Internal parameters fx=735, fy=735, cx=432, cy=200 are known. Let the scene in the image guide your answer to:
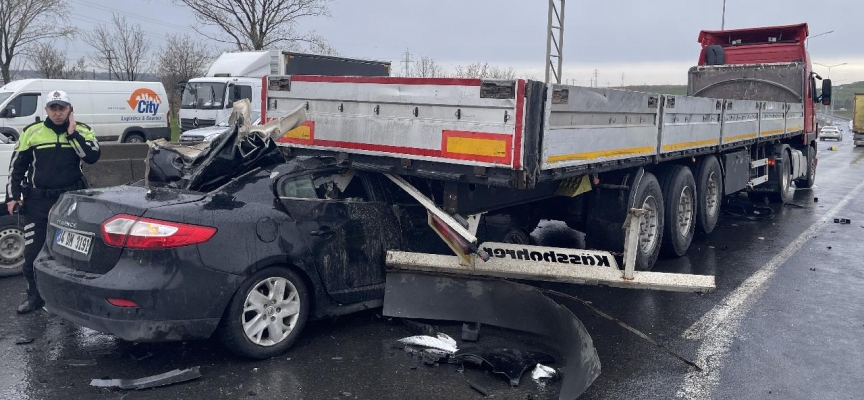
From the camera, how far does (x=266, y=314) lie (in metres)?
4.82

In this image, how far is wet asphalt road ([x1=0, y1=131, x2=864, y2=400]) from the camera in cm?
452

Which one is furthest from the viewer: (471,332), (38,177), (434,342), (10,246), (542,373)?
(10,246)

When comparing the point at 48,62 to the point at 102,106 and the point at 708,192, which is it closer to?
the point at 102,106

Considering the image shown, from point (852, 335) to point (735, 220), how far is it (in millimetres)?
6109

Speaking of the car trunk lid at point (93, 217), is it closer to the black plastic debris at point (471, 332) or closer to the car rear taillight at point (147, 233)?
the car rear taillight at point (147, 233)

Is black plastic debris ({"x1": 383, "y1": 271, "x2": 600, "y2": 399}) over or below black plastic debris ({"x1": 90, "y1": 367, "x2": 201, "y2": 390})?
over

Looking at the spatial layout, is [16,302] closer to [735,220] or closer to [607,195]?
[607,195]

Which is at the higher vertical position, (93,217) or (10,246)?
Answer: (93,217)

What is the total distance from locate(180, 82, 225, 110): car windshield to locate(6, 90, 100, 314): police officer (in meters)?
15.5

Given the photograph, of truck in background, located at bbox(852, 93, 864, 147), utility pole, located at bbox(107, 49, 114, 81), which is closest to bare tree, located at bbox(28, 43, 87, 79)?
utility pole, located at bbox(107, 49, 114, 81)

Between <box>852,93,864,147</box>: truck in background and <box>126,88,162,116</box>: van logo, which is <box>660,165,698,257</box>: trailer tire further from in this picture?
<box>852,93,864,147</box>: truck in background

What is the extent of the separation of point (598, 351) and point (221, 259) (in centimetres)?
272

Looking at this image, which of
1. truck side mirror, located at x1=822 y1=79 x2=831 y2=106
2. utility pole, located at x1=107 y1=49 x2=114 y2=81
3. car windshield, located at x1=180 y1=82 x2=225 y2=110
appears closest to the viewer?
truck side mirror, located at x1=822 y1=79 x2=831 y2=106

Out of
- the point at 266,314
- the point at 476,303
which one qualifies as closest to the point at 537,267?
the point at 476,303
